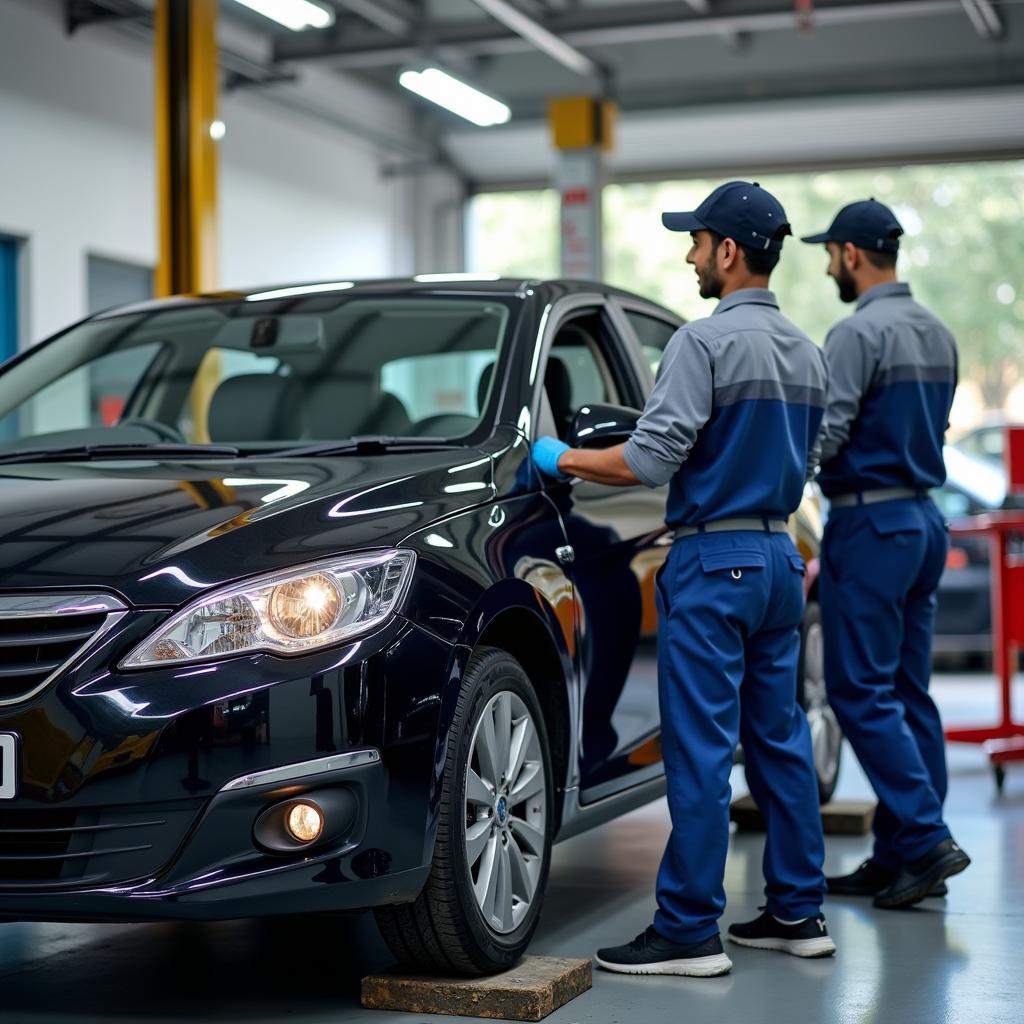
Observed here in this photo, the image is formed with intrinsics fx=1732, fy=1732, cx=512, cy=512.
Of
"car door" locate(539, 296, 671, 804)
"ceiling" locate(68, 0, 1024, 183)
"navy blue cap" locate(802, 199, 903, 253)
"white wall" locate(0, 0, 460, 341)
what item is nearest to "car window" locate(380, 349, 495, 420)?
"car door" locate(539, 296, 671, 804)

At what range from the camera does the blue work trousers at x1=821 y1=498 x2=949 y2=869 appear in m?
4.54

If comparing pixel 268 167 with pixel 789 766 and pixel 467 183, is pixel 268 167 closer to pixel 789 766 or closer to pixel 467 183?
pixel 467 183

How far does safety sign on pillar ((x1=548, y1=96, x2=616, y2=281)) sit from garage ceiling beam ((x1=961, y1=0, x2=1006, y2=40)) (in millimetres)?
3141

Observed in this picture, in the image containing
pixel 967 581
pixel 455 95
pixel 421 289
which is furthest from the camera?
pixel 455 95

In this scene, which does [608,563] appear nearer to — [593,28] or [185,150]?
[185,150]

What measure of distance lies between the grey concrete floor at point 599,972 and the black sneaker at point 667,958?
28 mm

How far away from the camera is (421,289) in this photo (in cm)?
441

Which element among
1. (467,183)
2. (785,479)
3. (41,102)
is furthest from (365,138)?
(785,479)

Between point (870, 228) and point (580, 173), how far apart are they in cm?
1029

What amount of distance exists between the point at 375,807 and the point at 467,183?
50.0 feet

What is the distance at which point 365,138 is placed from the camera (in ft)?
54.5

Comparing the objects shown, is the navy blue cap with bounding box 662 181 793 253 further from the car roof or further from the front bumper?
the front bumper

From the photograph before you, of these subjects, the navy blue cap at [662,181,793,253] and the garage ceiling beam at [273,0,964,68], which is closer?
the navy blue cap at [662,181,793,253]

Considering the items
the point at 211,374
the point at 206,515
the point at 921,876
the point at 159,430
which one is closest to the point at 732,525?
the point at 206,515
